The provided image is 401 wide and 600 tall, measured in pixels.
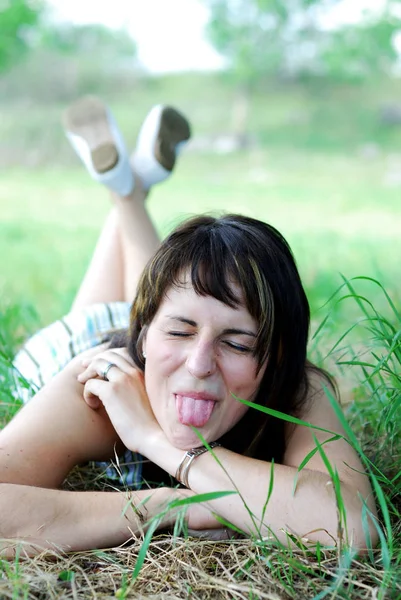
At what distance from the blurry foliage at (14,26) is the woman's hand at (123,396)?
11364 millimetres

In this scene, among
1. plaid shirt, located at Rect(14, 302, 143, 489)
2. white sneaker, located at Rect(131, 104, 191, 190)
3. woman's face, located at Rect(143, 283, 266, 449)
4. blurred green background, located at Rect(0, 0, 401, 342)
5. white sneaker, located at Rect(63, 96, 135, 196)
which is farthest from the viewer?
blurred green background, located at Rect(0, 0, 401, 342)

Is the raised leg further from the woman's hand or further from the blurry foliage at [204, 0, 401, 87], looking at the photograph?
the blurry foliage at [204, 0, 401, 87]

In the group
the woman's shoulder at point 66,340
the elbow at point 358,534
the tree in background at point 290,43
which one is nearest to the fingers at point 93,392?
the woman's shoulder at point 66,340

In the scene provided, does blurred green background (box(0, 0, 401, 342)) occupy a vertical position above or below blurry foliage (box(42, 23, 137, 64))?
below

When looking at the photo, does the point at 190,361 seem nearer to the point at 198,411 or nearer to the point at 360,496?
the point at 198,411

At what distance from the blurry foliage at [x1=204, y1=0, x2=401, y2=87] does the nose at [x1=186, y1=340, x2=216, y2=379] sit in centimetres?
1321

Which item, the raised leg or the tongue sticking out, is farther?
the raised leg

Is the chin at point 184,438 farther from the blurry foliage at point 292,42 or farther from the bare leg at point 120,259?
the blurry foliage at point 292,42

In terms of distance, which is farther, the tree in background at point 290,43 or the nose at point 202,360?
the tree in background at point 290,43

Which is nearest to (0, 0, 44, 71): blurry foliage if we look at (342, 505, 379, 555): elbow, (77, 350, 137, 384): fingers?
(77, 350, 137, 384): fingers

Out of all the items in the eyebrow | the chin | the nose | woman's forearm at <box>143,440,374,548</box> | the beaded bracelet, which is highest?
the eyebrow

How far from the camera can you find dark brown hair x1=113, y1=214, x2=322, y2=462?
1.62 metres

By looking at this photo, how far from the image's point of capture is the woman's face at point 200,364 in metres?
1.58

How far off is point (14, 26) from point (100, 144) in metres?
10.4
